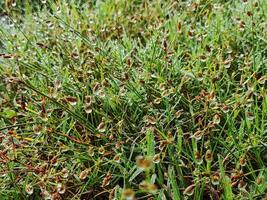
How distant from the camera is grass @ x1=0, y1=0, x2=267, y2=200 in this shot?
5.24ft

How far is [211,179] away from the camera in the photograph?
152 cm

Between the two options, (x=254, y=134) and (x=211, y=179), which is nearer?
(x=211, y=179)

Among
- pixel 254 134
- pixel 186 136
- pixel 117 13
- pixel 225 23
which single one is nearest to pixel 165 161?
pixel 186 136

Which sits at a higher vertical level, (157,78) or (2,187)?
(157,78)

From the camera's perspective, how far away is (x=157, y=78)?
2006 millimetres

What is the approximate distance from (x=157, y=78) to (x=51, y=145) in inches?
19.9

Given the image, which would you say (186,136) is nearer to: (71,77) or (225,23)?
(71,77)

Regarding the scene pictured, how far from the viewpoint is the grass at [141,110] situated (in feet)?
5.24

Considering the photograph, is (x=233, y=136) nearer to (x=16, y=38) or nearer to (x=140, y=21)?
(x=140, y=21)

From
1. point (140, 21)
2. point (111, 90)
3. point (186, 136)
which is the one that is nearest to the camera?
point (186, 136)

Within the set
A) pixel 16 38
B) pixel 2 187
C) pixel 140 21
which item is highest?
pixel 140 21

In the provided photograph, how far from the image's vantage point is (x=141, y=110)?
1.89m

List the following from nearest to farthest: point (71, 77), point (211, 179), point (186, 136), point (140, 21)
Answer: point (211, 179), point (186, 136), point (71, 77), point (140, 21)

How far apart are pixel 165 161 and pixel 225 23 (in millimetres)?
1013
